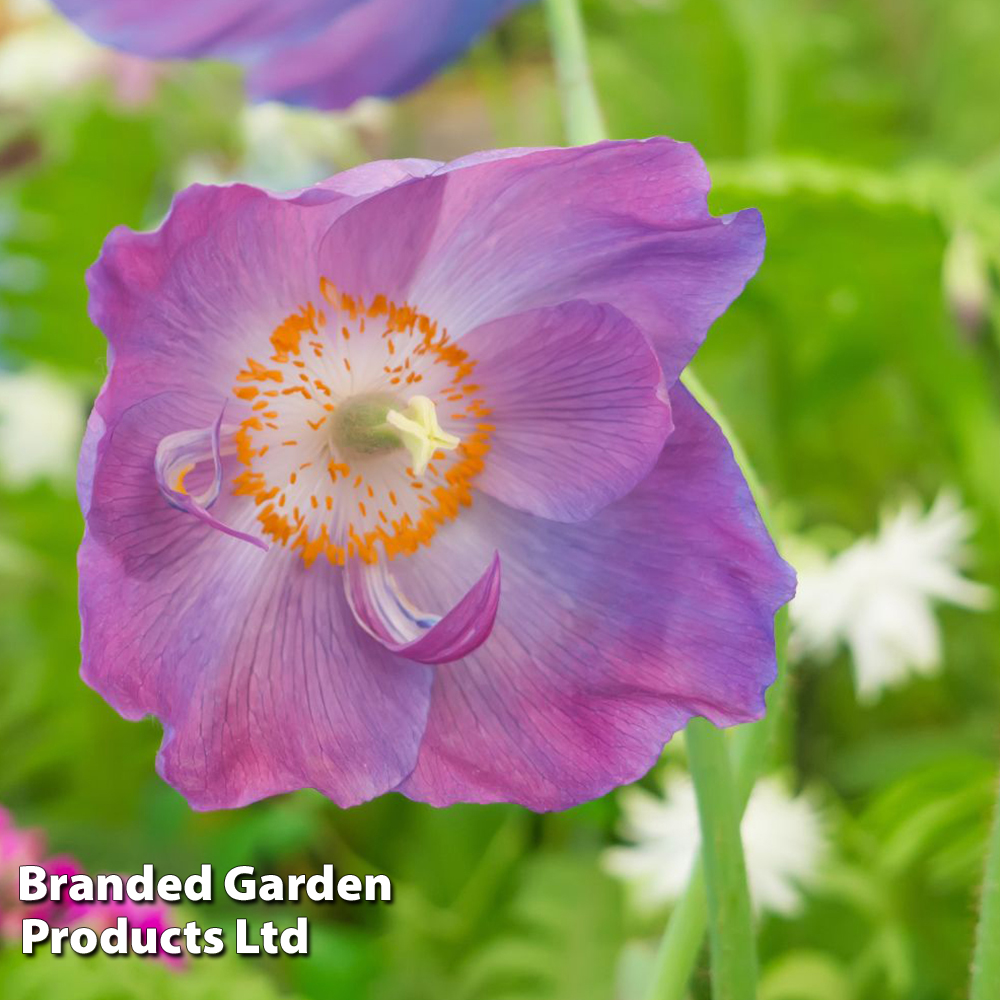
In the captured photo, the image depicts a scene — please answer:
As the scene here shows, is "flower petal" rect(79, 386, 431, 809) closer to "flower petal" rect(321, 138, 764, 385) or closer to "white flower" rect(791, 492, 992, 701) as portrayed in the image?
"flower petal" rect(321, 138, 764, 385)

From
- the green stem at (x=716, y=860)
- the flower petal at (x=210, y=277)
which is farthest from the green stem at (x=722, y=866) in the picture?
the flower petal at (x=210, y=277)

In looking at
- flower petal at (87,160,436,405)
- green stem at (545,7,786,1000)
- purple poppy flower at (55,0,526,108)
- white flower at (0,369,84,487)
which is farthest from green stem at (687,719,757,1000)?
white flower at (0,369,84,487)

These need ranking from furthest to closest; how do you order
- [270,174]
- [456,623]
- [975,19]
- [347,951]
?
[975,19]
[270,174]
[347,951]
[456,623]

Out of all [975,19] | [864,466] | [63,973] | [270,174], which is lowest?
Result: [63,973]

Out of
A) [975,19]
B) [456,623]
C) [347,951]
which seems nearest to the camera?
[456,623]

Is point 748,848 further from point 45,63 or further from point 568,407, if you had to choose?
point 45,63

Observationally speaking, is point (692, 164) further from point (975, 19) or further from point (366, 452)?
point (975, 19)

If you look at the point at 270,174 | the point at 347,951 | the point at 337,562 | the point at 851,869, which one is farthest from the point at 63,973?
the point at 270,174
